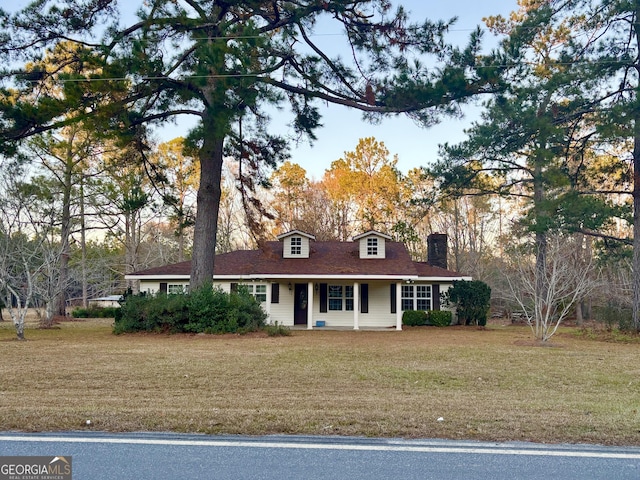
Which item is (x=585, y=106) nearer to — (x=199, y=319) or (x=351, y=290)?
(x=351, y=290)

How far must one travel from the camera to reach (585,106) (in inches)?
711

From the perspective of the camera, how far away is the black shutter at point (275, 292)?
23.2m

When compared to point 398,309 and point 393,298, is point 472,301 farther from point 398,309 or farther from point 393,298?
point 398,309

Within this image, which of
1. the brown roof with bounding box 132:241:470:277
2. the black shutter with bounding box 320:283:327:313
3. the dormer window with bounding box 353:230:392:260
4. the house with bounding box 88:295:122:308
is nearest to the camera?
the brown roof with bounding box 132:241:470:277

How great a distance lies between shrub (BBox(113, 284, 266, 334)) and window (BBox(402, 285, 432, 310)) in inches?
352

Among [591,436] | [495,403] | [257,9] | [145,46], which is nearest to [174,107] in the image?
[145,46]

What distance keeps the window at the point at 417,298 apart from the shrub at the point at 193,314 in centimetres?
894

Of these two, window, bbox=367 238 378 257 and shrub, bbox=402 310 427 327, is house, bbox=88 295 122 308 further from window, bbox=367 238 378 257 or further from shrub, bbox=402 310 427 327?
shrub, bbox=402 310 427 327

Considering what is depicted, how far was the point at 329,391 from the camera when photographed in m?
7.33

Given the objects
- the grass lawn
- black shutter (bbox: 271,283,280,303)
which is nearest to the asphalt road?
the grass lawn

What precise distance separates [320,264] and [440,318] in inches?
223
